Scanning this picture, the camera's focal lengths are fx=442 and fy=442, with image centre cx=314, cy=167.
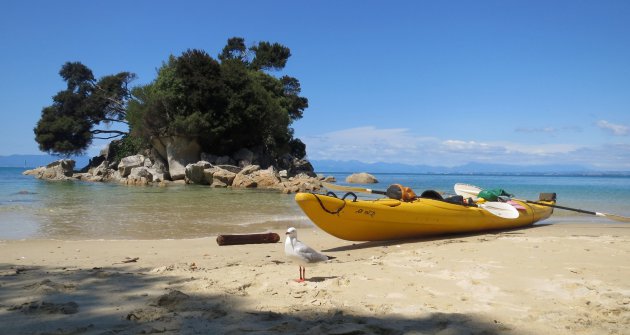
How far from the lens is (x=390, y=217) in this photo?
24.0 feet

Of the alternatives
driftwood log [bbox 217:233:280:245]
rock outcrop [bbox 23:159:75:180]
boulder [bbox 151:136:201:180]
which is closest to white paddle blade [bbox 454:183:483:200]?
driftwood log [bbox 217:233:280:245]

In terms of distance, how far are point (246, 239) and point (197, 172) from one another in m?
20.7

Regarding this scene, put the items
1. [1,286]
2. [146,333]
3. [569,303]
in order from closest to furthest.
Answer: [146,333]
[569,303]
[1,286]

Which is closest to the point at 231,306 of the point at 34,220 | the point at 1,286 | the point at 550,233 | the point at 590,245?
the point at 1,286

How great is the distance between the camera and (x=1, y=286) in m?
3.89

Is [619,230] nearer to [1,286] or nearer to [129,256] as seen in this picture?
[129,256]

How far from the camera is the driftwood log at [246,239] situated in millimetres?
7059

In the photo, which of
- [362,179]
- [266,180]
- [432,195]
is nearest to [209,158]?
[266,180]

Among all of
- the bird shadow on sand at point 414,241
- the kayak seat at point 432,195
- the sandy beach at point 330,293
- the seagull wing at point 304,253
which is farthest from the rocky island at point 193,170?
the seagull wing at point 304,253

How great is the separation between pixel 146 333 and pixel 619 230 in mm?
9833

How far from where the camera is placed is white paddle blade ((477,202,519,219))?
9102 mm

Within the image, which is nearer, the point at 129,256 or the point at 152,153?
the point at 129,256

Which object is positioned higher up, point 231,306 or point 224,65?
point 224,65

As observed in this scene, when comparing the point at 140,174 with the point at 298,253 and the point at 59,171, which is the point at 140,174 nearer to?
the point at 59,171
